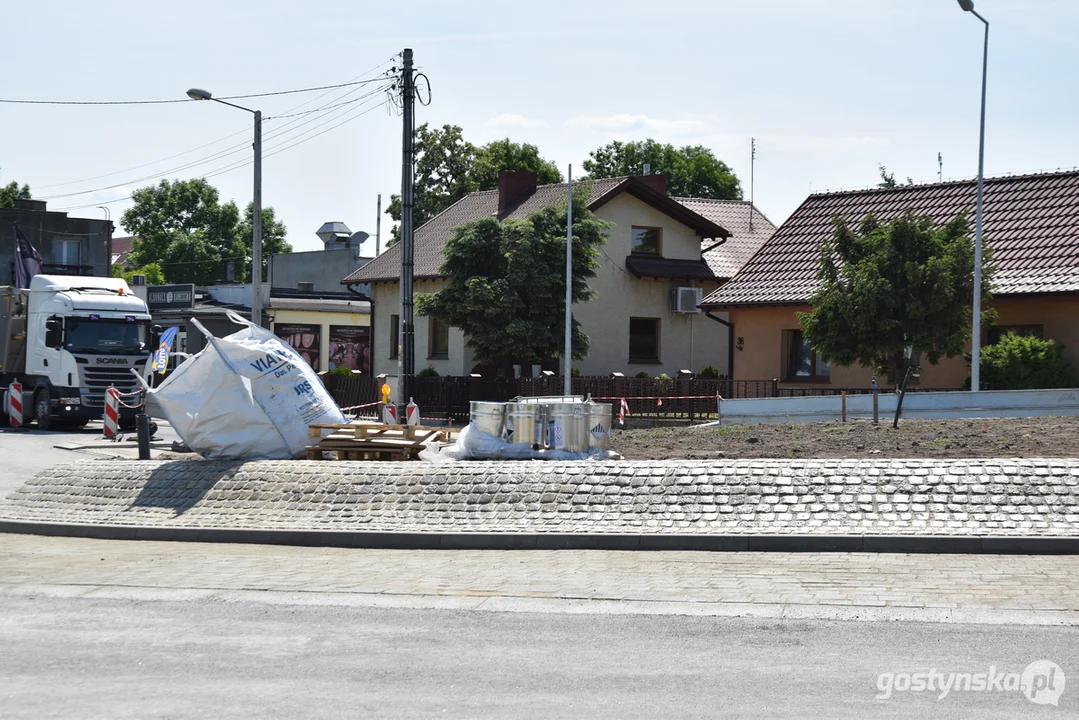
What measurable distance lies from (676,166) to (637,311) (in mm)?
38749

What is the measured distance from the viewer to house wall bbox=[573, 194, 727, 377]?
1638 inches

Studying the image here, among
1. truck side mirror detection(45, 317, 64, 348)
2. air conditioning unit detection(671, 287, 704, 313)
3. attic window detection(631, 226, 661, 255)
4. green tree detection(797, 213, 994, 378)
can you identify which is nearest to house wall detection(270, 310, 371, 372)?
attic window detection(631, 226, 661, 255)

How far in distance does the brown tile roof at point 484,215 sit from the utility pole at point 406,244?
9.59 metres

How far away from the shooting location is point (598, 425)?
16.3 metres

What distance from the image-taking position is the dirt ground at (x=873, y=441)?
50.5ft

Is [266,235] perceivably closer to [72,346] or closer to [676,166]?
[676,166]

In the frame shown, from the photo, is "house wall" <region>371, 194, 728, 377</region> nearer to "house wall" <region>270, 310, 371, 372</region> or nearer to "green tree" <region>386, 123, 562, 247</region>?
"house wall" <region>270, 310, 371, 372</region>

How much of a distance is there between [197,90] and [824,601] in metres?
26.3

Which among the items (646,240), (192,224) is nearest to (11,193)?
(192,224)

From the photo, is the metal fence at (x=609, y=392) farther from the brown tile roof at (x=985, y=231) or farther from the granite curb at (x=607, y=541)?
the granite curb at (x=607, y=541)

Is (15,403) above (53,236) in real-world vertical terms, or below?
below

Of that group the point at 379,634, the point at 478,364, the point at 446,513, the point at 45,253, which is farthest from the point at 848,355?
the point at 45,253

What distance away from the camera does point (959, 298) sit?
1072 inches

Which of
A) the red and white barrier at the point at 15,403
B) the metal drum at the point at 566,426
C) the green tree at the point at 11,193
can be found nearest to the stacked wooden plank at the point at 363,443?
the metal drum at the point at 566,426
